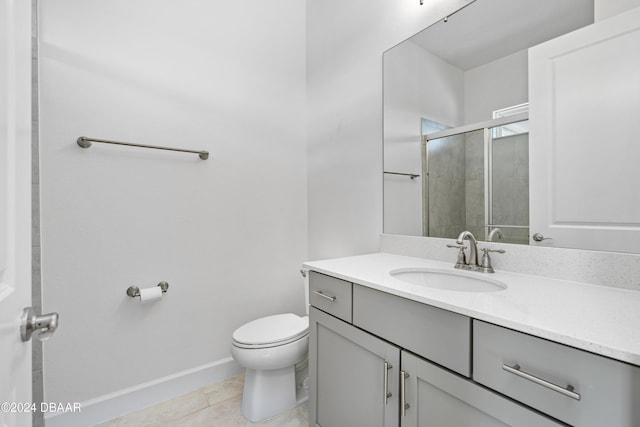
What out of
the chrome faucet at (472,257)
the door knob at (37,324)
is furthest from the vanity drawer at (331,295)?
the door knob at (37,324)

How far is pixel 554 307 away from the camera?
0.75 m

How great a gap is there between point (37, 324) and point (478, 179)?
146 cm

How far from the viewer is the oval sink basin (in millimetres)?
1082

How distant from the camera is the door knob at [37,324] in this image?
0.52m

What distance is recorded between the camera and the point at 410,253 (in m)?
1.53

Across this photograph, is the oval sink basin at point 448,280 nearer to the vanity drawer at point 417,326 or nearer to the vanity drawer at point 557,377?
the vanity drawer at point 417,326

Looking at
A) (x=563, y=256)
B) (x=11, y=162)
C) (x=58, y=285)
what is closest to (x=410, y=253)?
(x=563, y=256)

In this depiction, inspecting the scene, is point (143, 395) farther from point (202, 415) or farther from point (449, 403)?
point (449, 403)

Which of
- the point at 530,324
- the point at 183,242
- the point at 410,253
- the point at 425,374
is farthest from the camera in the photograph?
the point at 183,242

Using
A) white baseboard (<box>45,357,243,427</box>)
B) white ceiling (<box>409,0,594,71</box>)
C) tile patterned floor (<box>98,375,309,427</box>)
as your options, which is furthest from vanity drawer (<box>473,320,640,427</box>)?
white baseboard (<box>45,357,243,427</box>)

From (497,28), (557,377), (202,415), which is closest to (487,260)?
(557,377)

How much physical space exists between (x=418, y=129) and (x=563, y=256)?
33.1 inches

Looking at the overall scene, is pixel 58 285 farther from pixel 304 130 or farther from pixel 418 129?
pixel 418 129

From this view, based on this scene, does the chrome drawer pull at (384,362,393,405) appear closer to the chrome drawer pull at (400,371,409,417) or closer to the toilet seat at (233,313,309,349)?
the chrome drawer pull at (400,371,409,417)
